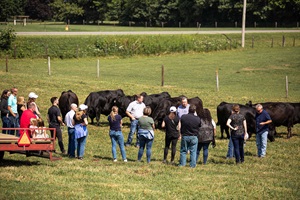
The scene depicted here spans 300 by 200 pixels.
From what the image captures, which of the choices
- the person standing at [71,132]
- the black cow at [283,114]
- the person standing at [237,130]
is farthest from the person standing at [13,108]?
the black cow at [283,114]

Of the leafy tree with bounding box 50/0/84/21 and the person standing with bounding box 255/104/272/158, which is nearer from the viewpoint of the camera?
the person standing with bounding box 255/104/272/158

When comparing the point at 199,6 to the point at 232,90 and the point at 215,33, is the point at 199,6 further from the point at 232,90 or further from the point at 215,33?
the point at 232,90

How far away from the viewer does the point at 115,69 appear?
54750 mm

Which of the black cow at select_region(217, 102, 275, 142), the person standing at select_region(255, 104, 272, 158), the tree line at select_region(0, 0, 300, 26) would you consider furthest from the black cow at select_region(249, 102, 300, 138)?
the tree line at select_region(0, 0, 300, 26)

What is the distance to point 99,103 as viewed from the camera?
2927 centimetres

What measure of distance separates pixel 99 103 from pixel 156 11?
7987 centimetres

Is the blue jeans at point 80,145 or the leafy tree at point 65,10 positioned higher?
the leafy tree at point 65,10

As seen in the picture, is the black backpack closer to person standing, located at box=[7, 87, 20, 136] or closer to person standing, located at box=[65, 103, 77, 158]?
person standing, located at box=[65, 103, 77, 158]

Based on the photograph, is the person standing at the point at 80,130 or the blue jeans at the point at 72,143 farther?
the blue jeans at the point at 72,143

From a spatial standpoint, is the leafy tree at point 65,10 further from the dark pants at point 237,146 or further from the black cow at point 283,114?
the dark pants at point 237,146

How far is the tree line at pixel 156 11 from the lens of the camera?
318ft

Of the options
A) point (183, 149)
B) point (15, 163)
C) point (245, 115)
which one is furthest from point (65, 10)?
point (183, 149)

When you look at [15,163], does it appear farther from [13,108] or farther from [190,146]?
[190,146]

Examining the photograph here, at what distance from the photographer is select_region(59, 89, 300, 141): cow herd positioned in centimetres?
2583
